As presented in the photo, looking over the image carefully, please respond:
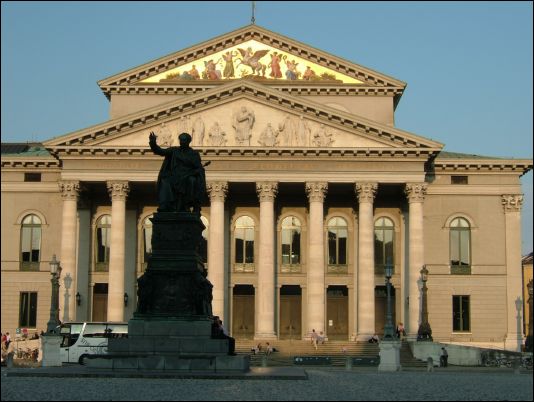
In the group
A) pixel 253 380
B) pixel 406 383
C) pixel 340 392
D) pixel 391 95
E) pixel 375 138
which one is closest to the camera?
pixel 340 392

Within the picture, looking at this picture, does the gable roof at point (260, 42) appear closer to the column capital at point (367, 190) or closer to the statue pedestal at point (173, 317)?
the column capital at point (367, 190)

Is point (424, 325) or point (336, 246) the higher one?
point (336, 246)

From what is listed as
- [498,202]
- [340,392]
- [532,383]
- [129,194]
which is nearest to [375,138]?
[498,202]

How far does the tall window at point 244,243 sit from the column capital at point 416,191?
11.0 meters

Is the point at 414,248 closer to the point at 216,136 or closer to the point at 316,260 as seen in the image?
the point at 316,260

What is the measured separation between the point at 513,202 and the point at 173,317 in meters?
43.5

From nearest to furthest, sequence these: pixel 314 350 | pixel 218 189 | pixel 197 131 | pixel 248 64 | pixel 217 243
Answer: pixel 314 350 → pixel 217 243 → pixel 218 189 → pixel 197 131 → pixel 248 64

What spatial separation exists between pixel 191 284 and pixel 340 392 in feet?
17.5

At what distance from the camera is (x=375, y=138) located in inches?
2343

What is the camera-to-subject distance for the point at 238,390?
20.5 metres

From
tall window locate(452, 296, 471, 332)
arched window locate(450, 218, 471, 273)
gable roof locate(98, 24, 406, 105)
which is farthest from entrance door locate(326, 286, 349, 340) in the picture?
gable roof locate(98, 24, 406, 105)

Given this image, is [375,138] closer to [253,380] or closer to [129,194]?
[129,194]

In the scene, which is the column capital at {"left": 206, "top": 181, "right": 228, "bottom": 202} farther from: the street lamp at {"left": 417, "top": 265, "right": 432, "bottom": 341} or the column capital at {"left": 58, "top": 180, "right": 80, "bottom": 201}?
the street lamp at {"left": 417, "top": 265, "right": 432, "bottom": 341}

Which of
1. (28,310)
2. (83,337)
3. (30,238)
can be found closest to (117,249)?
(30,238)
